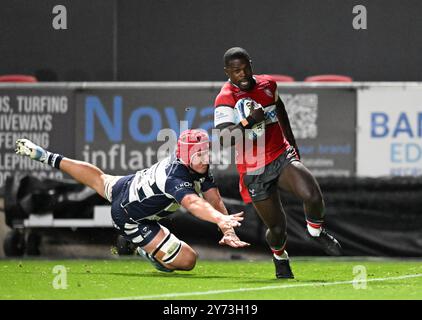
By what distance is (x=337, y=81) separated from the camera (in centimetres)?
1555

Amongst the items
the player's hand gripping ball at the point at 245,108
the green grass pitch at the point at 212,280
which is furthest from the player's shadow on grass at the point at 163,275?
the player's hand gripping ball at the point at 245,108

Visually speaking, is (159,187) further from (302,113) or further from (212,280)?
(302,113)

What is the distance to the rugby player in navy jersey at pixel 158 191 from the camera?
1016 centimetres

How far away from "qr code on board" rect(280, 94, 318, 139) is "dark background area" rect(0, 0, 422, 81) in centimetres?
284

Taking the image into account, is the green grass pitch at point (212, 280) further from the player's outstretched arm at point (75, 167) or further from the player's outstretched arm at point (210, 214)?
the player's outstretched arm at point (75, 167)

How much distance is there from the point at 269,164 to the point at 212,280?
128 cm

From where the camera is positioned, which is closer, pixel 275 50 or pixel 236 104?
pixel 236 104

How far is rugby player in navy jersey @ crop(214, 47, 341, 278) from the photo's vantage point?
33.4 feet

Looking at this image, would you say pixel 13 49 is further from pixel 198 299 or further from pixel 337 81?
pixel 198 299

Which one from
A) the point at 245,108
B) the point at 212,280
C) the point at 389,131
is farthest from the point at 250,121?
the point at 389,131

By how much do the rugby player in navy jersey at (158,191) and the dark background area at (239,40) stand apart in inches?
262

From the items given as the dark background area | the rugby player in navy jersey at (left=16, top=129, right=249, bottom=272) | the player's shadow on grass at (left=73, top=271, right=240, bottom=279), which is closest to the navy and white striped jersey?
the rugby player in navy jersey at (left=16, top=129, right=249, bottom=272)

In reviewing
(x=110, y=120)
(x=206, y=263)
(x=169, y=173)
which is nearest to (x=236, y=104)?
(x=169, y=173)
